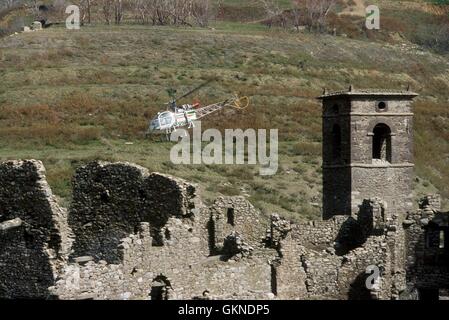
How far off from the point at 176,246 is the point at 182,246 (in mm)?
287

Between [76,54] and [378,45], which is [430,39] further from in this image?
[76,54]

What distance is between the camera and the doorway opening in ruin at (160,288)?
29125mm

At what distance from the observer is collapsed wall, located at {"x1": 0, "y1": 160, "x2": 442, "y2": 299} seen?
95.5 feet

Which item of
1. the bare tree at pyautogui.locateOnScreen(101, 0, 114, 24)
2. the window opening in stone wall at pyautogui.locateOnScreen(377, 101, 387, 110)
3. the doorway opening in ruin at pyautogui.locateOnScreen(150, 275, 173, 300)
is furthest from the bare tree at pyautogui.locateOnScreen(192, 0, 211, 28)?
the doorway opening in ruin at pyautogui.locateOnScreen(150, 275, 173, 300)

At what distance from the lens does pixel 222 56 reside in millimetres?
133375

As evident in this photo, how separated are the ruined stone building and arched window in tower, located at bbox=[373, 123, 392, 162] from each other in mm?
18539

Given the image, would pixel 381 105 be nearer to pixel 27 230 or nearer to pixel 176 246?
pixel 176 246

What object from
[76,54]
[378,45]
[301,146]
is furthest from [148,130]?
[378,45]

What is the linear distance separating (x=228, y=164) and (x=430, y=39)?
80629mm

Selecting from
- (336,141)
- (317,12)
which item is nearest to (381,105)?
(336,141)

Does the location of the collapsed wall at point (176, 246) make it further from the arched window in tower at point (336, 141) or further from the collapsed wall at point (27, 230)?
the arched window in tower at point (336, 141)

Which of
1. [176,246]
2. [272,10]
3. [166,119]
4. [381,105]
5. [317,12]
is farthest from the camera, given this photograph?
[272,10]

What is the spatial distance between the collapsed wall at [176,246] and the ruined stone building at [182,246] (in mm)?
24

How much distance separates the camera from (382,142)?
58219 millimetres
